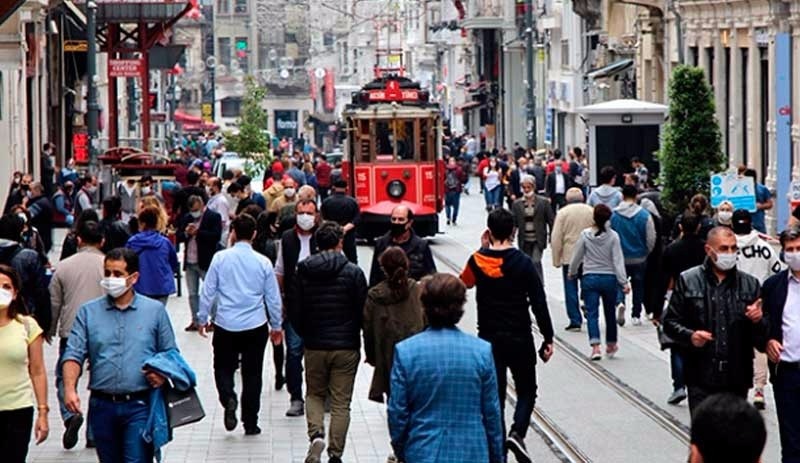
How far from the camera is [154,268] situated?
1775 centimetres

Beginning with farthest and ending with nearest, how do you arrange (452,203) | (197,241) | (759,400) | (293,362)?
(452,203) → (197,241) → (759,400) → (293,362)

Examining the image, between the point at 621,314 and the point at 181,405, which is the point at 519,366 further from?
the point at 621,314

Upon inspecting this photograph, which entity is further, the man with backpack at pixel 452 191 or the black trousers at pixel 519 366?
the man with backpack at pixel 452 191

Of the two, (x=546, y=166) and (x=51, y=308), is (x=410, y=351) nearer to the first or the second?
(x=51, y=308)

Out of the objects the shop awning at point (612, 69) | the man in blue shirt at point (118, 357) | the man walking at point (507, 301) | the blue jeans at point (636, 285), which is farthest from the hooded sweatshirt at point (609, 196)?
the shop awning at point (612, 69)

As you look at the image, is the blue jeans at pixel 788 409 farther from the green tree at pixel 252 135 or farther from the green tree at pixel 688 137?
the green tree at pixel 252 135

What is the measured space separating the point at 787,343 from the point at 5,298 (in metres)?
4.43

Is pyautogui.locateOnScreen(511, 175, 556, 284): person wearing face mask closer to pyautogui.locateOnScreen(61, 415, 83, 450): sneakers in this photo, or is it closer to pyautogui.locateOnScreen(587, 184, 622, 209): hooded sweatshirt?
pyautogui.locateOnScreen(587, 184, 622, 209): hooded sweatshirt

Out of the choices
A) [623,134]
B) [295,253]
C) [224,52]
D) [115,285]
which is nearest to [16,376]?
[115,285]

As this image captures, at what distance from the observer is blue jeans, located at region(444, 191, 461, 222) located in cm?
4484

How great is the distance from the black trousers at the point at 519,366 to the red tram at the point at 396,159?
Result: 24341mm

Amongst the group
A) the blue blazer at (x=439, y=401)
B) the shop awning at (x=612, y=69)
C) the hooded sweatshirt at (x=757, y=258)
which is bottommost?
the blue blazer at (x=439, y=401)

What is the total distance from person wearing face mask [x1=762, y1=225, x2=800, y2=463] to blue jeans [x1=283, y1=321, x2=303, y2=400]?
4.82 metres

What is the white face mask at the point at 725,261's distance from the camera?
12.4 meters
